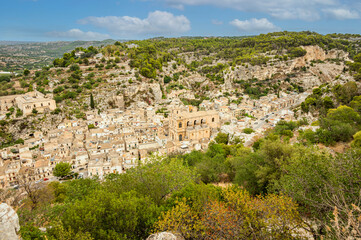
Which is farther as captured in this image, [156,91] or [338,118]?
[156,91]

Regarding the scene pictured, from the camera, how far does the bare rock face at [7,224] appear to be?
528 cm

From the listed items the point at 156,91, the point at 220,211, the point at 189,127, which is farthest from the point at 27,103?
the point at 220,211

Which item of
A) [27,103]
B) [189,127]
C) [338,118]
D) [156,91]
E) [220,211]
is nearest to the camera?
[220,211]

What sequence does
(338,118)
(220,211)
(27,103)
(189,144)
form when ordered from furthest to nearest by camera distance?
(27,103)
(189,144)
(338,118)
(220,211)

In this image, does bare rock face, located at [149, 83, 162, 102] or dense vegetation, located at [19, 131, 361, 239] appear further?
bare rock face, located at [149, 83, 162, 102]

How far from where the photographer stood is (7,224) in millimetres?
5340

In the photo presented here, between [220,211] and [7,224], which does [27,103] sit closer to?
[7,224]

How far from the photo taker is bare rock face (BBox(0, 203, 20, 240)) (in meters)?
5.28

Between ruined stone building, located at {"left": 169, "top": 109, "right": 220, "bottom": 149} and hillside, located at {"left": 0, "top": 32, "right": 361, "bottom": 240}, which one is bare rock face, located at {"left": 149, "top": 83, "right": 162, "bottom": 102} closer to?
hillside, located at {"left": 0, "top": 32, "right": 361, "bottom": 240}

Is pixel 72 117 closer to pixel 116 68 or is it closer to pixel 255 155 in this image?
pixel 116 68

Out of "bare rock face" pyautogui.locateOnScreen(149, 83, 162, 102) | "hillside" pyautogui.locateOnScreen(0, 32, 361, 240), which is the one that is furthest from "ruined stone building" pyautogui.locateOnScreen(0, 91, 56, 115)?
"bare rock face" pyautogui.locateOnScreen(149, 83, 162, 102)

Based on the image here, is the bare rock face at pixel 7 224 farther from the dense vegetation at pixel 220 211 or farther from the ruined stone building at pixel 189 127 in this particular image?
the ruined stone building at pixel 189 127

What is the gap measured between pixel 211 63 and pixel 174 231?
76.9 m

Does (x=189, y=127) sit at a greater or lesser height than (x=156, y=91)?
lesser
